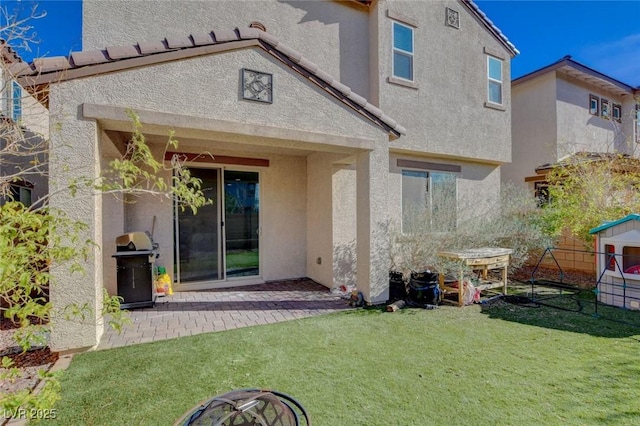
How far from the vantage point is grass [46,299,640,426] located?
3.78 m

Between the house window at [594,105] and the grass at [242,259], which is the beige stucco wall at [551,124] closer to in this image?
the house window at [594,105]

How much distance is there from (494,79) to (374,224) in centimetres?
1002

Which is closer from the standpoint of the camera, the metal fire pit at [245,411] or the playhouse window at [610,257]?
the metal fire pit at [245,411]

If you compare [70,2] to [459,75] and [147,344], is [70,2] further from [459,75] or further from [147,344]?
[459,75]

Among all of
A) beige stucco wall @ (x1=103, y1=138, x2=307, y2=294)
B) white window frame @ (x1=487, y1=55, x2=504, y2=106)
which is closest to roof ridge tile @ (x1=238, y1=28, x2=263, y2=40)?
beige stucco wall @ (x1=103, y1=138, x2=307, y2=294)

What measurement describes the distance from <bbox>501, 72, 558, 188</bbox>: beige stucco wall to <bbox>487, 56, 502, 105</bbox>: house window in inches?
185

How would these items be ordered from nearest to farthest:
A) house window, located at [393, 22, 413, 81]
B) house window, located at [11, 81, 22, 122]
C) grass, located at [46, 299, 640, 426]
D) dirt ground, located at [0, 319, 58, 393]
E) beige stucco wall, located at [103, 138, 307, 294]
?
grass, located at [46, 299, 640, 426] < dirt ground, located at [0, 319, 58, 393] < house window, located at [11, 81, 22, 122] < beige stucco wall, located at [103, 138, 307, 294] < house window, located at [393, 22, 413, 81]

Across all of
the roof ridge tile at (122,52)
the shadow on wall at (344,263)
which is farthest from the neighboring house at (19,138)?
the shadow on wall at (344,263)

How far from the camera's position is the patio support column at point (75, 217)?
512cm

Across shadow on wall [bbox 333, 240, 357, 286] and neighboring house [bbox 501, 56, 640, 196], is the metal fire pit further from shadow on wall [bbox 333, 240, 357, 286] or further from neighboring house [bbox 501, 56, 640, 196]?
neighboring house [bbox 501, 56, 640, 196]

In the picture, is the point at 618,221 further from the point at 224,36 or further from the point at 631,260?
the point at 224,36

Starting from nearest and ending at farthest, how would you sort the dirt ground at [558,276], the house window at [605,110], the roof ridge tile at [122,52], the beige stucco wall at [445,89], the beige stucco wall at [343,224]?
the roof ridge tile at [122,52] → the beige stucco wall at [343,224] → the dirt ground at [558,276] → the beige stucco wall at [445,89] → the house window at [605,110]

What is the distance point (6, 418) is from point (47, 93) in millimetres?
4811

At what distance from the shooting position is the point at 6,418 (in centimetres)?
380
